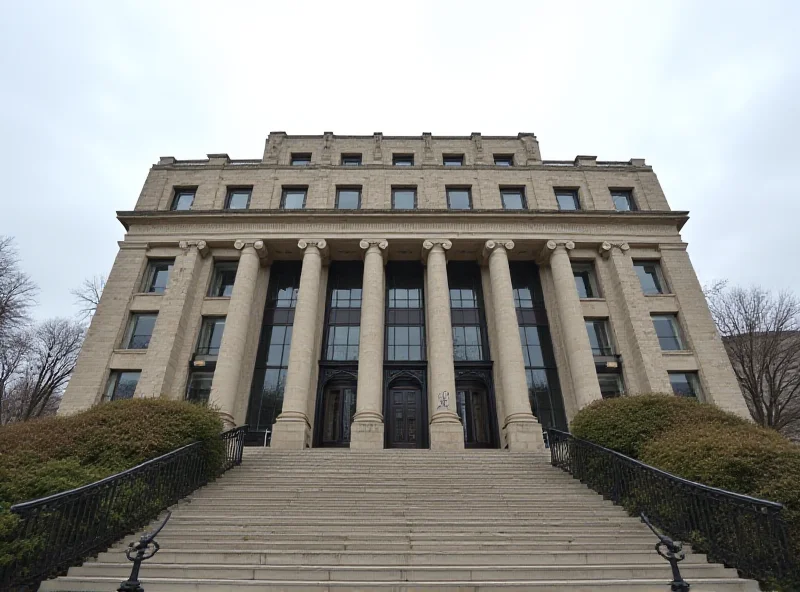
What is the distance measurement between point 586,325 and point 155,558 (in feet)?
71.5

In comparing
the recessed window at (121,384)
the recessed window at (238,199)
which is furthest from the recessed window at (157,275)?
the recessed window at (238,199)

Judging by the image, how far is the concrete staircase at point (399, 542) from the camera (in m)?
6.81

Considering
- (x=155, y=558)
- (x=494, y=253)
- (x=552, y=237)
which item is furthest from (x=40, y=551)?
(x=552, y=237)

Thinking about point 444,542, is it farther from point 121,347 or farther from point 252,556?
point 121,347

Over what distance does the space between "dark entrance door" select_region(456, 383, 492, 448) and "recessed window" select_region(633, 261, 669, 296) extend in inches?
424

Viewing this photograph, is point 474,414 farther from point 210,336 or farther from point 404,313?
point 210,336

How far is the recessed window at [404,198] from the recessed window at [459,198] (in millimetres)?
2171

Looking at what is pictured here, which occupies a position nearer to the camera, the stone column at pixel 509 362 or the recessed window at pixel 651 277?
the stone column at pixel 509 362

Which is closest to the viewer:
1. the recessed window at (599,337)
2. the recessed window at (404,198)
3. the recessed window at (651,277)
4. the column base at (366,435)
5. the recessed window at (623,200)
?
the column base at (366,435)

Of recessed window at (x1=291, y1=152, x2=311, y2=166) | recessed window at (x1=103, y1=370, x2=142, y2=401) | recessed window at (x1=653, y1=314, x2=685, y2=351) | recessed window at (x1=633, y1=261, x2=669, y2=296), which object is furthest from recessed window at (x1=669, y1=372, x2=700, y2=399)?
recessed window at (x1=103, y1=370, x2=142, y2=401)

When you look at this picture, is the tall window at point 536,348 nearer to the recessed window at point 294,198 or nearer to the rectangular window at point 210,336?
the recessed window at point 294,198

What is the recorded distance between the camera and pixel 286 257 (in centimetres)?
2655

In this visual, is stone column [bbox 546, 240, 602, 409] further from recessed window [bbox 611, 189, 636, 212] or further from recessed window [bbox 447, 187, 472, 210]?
recessed window [bbox 447, 187, 472, 210]

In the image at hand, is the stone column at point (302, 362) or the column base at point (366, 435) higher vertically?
the stone column at point (302, 362)
